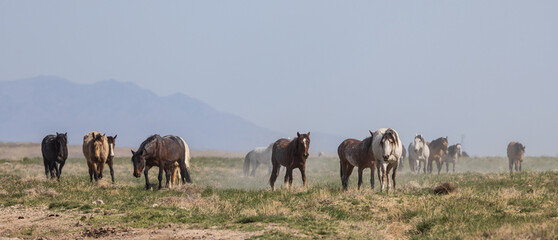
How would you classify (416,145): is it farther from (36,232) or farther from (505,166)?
(36,232)

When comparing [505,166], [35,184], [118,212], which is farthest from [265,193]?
[505,166]

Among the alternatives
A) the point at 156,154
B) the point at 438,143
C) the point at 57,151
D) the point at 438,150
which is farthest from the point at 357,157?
the point at 438,143

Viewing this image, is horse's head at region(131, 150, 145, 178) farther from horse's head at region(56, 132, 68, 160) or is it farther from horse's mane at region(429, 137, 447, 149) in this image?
horse's mane at region(429, 137, 447, 149)

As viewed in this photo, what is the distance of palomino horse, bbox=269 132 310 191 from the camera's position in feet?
74.6

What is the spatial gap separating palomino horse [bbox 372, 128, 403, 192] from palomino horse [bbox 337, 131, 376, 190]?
0.34m

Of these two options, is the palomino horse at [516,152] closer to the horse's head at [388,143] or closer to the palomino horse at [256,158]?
the palomino horse at [256,158]

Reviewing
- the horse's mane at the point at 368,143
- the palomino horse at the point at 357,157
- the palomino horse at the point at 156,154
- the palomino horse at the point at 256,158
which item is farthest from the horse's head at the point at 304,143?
the palomino horse at the point at 256,158

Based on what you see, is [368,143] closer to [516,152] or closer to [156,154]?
[156,154]

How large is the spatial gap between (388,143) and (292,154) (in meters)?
4.08

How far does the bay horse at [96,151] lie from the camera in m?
25.8

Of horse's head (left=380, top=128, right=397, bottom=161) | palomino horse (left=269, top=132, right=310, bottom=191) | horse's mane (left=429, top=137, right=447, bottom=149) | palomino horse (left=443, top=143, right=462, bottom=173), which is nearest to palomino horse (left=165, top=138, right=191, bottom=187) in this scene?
palomino horse (left=269, top=132, right=310, bottom=191)

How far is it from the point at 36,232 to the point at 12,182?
12038 millimetres

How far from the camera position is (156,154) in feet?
79.5

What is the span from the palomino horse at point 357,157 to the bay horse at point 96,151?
31.5ft
